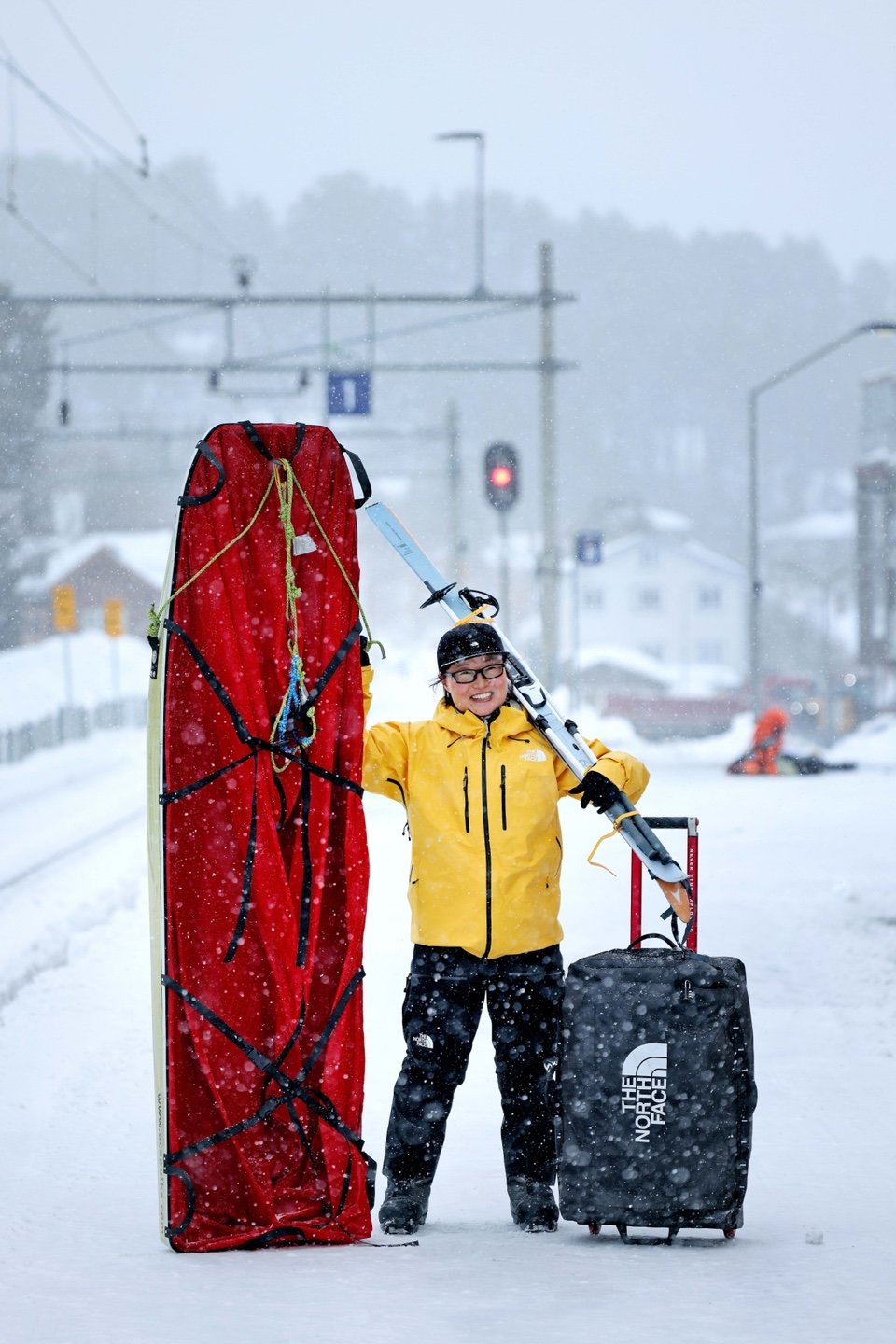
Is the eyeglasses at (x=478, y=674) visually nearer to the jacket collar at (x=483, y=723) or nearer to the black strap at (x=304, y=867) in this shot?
the jacket collar at (x=483, y=723)

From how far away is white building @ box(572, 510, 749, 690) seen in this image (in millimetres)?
95688

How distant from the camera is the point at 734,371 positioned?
454 feet

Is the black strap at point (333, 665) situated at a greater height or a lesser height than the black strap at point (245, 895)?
greater

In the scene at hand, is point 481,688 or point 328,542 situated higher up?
point 328,542

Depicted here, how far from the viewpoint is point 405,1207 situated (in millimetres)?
5191

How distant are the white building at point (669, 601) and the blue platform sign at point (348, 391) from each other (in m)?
68.3

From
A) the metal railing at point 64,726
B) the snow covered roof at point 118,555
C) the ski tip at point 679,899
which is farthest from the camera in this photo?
the snow covered roof at point 118,555

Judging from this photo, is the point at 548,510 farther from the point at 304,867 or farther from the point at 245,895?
the point at 245,895

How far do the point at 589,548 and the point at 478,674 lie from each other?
2792 centimetres

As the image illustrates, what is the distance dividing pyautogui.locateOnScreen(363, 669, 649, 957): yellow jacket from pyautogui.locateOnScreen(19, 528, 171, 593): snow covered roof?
7155cm

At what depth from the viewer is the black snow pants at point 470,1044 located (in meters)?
5.18

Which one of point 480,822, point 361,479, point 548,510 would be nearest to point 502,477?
point 548,510

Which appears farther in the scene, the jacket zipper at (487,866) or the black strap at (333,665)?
the black strap at (333,665)

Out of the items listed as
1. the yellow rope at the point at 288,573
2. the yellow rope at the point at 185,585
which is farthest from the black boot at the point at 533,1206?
the yellow rope at the point at 185,585
